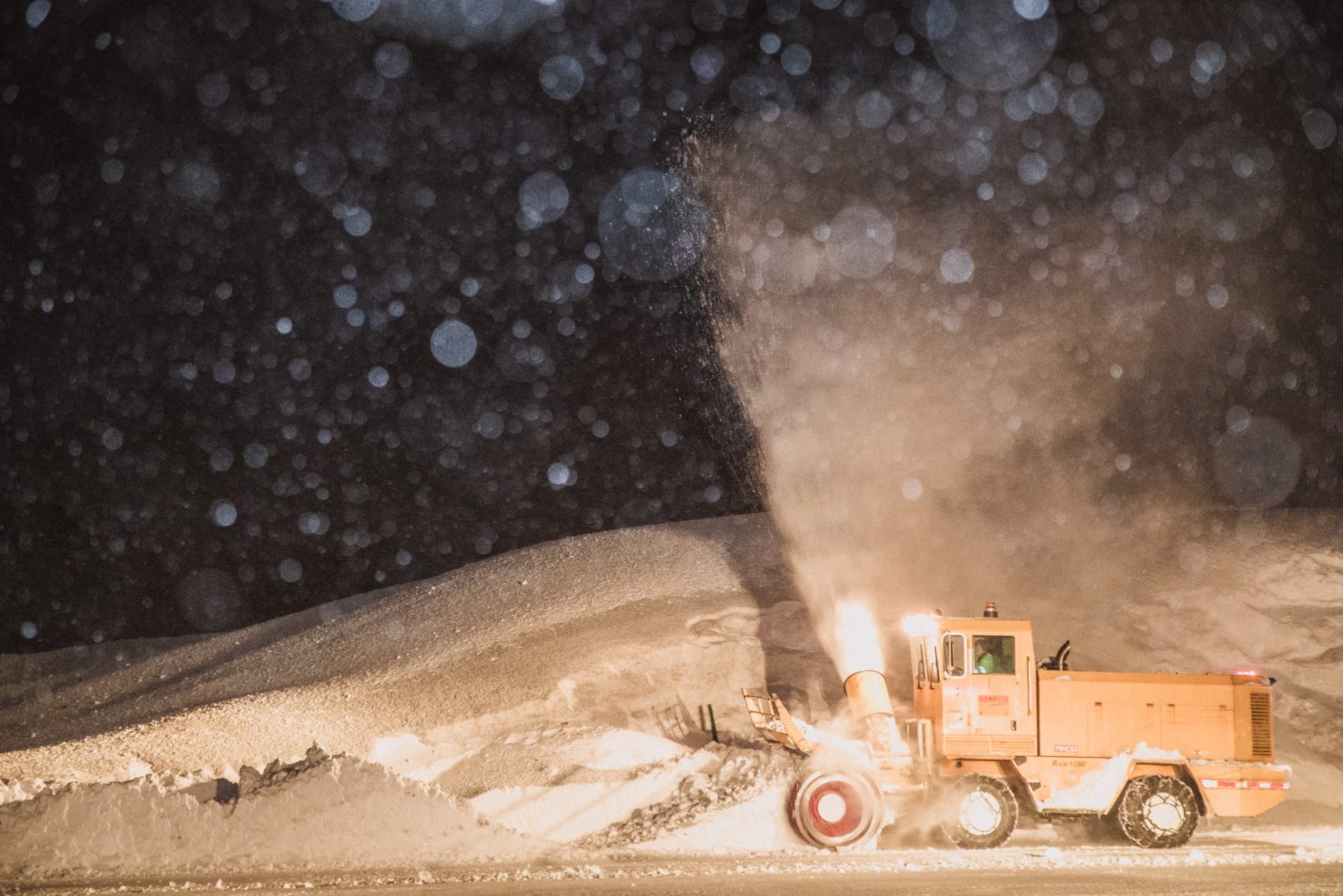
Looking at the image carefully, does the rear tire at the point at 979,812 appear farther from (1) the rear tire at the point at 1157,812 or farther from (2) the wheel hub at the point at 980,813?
(1) the rear tire at the point at 1157,812

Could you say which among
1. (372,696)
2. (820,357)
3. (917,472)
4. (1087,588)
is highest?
(820,357)

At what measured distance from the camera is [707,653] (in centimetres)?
1856

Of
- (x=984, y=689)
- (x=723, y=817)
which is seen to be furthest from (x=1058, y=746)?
(x=723, y=817)

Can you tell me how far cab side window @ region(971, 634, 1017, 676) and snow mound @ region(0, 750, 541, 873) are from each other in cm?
472

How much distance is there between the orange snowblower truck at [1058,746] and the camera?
10156 millimetres

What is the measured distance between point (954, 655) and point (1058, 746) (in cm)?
133

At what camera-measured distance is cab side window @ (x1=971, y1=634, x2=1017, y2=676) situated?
10.5 meters

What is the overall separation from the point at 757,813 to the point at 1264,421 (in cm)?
1914

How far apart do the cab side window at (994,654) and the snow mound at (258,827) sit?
4.72 m

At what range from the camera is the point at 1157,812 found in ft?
33.4

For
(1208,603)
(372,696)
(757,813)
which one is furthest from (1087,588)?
(372,696)

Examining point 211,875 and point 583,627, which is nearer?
point 211,875

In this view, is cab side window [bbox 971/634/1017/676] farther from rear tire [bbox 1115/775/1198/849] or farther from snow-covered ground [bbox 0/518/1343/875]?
snow-covered ground [bbox 0/518/1343/875]

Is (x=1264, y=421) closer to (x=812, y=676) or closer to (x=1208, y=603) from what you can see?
(x=1208, y=603)
